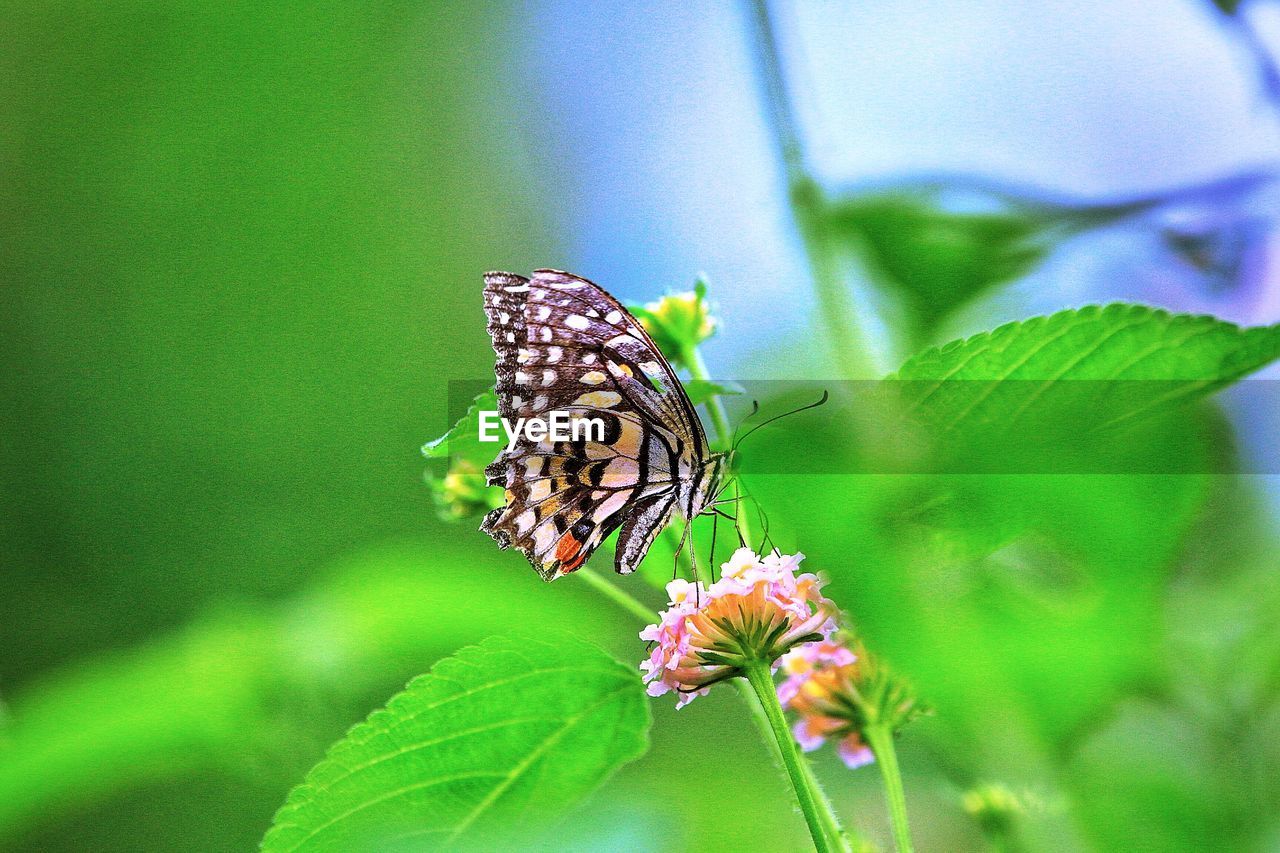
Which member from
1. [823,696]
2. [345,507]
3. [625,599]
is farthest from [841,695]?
[345,507]

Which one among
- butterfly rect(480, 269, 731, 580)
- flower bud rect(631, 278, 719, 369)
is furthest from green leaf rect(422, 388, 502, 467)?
flower bud rect(631, 278, 719, 369)

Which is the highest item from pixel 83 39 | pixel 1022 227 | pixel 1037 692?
pixel 83 39

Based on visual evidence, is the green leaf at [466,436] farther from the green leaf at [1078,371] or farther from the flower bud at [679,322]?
the green leaf at [1078,371]

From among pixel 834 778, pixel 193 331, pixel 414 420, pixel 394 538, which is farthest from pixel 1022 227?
pixel 193 331

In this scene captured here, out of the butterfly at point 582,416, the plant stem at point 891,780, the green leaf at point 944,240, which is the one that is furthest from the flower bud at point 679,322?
the plant stem at point 891,780

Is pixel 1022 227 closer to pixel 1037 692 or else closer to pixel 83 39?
pixel 1037 692

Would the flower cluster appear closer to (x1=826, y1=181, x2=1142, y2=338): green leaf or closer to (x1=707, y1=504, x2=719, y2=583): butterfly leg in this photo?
Result: (x1=707, y1=504, x2=719, y2=583): butterfly leg
